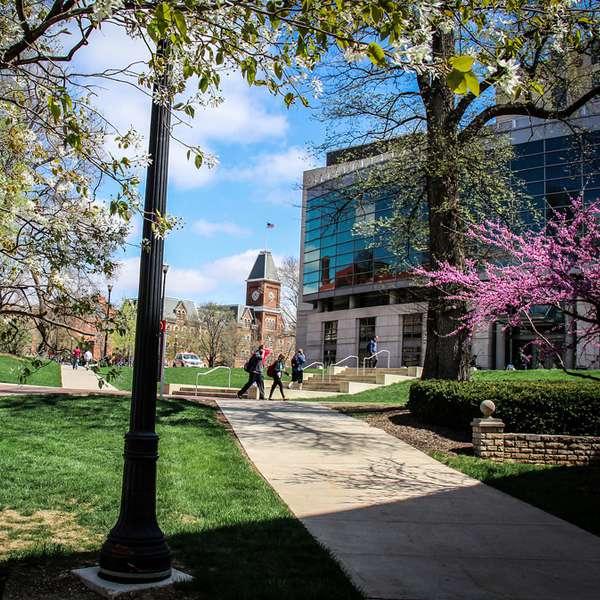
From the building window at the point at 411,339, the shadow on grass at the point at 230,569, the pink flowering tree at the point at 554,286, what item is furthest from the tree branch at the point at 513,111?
the building window at the point at 411,339

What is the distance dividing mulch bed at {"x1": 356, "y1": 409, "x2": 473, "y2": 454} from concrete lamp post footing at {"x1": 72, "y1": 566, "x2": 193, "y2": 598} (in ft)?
26.2

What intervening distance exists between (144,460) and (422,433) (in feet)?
31.7

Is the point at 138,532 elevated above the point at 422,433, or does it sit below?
above

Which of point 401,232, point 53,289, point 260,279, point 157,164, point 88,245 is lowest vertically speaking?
point 53,289

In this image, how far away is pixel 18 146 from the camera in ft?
17.8

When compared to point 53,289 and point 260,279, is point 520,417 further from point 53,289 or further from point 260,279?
point 260,279

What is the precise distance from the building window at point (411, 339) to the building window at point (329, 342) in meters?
8.72

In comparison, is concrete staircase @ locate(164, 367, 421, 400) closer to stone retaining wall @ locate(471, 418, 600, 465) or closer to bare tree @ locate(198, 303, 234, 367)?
stone retaining wall @ locate(471, 418, 600, 465)

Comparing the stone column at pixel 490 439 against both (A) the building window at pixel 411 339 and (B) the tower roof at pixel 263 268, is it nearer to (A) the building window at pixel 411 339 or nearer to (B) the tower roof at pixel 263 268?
(A) the building window at pixel 411 339

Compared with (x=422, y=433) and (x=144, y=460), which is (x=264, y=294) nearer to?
(x=422, y=433)

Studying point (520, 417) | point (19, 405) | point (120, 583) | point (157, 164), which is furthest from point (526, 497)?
point (19, 405)

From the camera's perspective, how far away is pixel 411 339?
5050 cm

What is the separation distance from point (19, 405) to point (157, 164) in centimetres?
1094

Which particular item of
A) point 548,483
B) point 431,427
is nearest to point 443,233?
point 431,427
